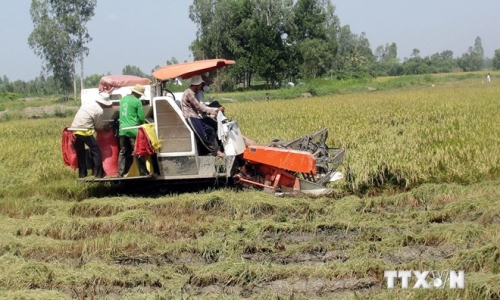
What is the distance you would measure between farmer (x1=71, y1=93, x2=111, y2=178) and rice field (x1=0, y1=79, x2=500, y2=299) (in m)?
0.68

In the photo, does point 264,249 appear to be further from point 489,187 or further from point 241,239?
point 489,187

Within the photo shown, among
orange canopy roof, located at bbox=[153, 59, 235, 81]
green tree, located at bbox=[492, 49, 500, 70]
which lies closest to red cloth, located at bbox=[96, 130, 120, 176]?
orange canopy roof, located at bbox=[153, 59, 235, 81]

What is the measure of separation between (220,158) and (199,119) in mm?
695

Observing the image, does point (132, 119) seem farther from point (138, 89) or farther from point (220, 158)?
point (220, 158)

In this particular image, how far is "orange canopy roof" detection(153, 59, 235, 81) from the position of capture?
8.77m

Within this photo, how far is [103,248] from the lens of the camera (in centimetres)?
614

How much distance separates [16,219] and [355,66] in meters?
83.4

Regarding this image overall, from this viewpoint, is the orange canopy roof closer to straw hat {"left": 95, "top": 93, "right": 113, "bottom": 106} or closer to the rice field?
straw hat {"left": 95, "top": 93, "right": 113, "bottom": 106}

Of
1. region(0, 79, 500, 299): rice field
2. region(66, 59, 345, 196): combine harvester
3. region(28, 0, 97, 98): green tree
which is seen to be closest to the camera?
region(0, 79, 500, 299): rice field

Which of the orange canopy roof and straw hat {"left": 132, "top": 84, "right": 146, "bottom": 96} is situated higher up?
the orange canopy roof

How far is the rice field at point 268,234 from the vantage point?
16.3ft

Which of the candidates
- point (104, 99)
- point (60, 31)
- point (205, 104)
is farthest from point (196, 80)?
point (60, 31)

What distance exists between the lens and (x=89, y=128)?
8.78 meters

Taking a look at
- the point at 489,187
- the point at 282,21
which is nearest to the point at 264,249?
the point at 489,187
